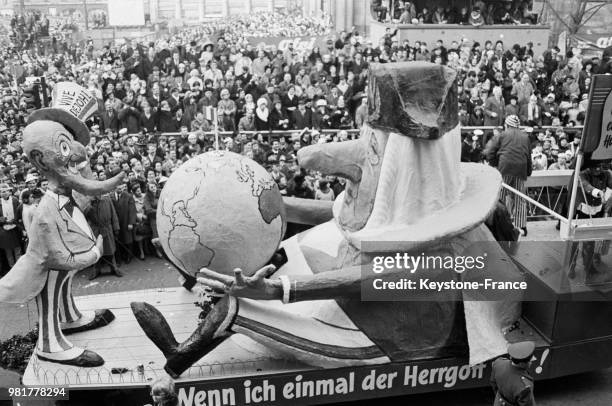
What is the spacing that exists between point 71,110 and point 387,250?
3.39m

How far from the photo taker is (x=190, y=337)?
5.78 metres

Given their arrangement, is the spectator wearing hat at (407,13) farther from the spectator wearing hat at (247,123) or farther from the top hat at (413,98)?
the top hat at (413,98)

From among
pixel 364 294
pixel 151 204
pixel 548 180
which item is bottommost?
pixel 151 204

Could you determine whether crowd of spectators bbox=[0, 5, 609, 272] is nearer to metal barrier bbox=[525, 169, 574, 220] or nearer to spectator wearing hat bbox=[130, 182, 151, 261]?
spectator wearing hat bbox=[130, 182, 151, 261]

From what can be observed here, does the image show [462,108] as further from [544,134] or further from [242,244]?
[242,244]

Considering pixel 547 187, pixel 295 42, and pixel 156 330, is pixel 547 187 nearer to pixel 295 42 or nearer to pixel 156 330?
pixel 156 330

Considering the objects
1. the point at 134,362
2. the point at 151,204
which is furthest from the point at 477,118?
the point at 134,362

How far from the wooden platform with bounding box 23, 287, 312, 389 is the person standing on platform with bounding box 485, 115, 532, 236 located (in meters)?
3.98

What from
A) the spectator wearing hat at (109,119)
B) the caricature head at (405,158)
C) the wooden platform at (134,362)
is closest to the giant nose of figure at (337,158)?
the caricature head at (405,158)

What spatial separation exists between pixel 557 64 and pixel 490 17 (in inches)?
163

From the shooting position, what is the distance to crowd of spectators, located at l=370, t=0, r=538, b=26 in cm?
2133

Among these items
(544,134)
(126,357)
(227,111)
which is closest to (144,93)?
(227,111)

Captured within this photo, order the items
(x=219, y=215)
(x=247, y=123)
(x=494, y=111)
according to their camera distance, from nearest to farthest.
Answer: (x=219, y=215) < (x=247, y=123) < (x=494, y=111)

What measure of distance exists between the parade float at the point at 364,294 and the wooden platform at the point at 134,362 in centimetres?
2
